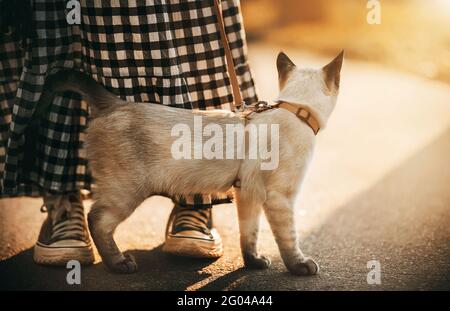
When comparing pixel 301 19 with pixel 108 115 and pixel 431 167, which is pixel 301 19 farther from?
pixel 108 115

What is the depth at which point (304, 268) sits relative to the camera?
2.20m

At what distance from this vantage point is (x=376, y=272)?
2246 millimetres

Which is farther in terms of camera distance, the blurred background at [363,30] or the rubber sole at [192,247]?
the blurred background at [363,30]

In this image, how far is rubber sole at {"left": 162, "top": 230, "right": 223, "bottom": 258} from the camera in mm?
2389

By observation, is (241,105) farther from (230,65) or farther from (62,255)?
(62,255)

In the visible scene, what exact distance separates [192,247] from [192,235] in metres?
0.06

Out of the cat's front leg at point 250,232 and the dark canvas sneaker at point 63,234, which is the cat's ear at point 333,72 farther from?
the dark canvas sneaker at point 63,234

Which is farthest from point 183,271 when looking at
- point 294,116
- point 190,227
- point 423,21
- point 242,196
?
point 423,21

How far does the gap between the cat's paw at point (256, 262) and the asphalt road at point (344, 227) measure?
0.04 metres

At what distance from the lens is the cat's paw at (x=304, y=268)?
7.23 feet
